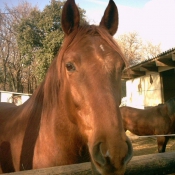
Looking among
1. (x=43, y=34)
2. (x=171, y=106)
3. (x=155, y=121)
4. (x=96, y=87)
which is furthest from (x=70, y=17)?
(x=43, y=34)

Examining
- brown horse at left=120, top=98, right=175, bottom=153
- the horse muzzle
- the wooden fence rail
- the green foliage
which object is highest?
the green foliage

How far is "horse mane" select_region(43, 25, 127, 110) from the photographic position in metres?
1.80

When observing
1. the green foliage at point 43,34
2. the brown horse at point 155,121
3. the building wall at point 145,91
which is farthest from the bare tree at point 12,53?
the brown horse at point 155,121

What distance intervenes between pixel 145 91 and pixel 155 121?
4693 mm

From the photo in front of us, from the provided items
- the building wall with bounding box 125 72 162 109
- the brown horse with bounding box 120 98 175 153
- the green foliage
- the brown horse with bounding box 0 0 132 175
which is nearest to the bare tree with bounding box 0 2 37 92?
the green foliage

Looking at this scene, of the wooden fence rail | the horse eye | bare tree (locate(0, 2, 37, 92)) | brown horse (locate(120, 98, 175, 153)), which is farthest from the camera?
bare tree (locate(0, 2, 37, 92))

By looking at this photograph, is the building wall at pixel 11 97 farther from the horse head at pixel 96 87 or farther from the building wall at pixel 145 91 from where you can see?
the horse head at pixel 96 87

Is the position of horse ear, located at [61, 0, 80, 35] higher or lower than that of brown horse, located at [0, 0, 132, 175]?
higher

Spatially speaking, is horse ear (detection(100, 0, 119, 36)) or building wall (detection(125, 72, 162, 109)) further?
building wall (detection(125, 72, 162, 109))

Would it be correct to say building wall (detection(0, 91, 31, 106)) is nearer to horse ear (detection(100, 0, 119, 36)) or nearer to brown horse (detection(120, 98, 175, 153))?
brown horse (detection(120, 98, 175, 153))

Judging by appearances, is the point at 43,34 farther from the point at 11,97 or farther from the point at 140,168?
the point at 140,168

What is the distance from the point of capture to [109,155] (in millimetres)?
1198

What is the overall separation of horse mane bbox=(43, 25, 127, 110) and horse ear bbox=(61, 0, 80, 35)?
7 centimetres

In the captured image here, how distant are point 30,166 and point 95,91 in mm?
1055
